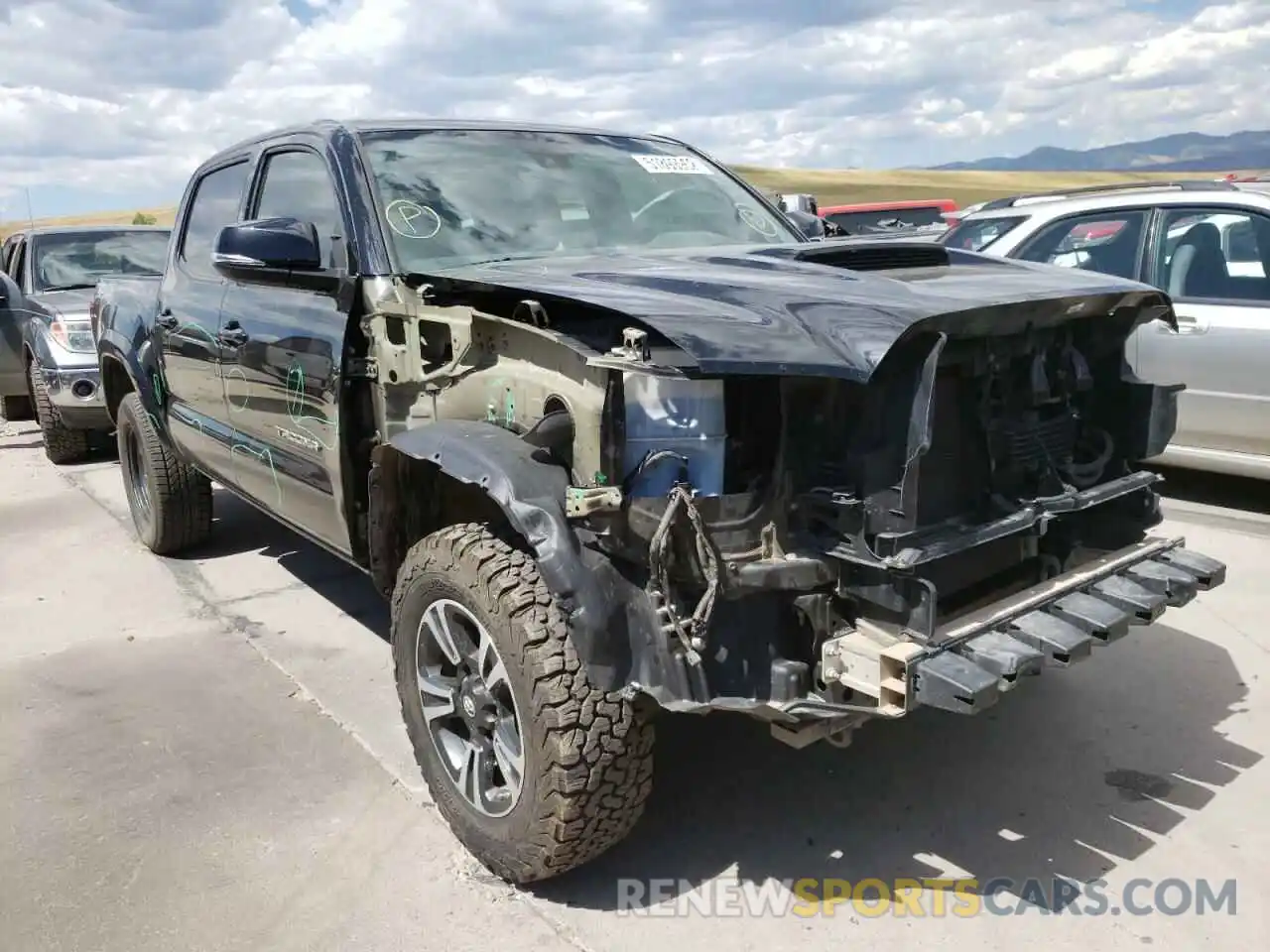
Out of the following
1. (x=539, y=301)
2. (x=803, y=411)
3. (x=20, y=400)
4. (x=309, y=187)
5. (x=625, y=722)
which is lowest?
(x=20, y=400)

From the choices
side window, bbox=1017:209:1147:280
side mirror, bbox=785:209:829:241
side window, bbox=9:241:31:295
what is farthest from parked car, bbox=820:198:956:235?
side mirror, bbox=785:209:829:241

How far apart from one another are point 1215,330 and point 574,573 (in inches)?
182

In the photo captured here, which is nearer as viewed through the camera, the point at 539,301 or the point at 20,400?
the point at 539,301

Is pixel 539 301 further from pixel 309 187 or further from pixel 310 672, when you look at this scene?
pixel 310 672

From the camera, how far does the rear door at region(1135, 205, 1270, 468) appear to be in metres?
5.58

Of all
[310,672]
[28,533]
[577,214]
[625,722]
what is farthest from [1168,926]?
[28,533]

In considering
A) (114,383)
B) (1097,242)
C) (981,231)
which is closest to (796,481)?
(1097,242)

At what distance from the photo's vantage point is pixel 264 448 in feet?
13.4

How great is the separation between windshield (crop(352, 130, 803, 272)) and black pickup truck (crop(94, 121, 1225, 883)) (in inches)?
0.7

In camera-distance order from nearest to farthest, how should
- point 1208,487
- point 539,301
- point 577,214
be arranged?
point 539,301 < point 577,214 < point 1208,487

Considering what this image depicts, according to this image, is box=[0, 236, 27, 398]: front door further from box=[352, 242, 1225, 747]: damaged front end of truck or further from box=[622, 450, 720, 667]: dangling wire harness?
box=[622, 450, 720, 667]: dangling wire harness

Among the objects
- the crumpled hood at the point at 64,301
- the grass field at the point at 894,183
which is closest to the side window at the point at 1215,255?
the crumpled hood at the point at 64,301

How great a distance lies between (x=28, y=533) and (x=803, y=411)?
562 cm

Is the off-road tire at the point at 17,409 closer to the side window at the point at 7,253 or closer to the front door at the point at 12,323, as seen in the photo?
the side window at the point at 7,253
